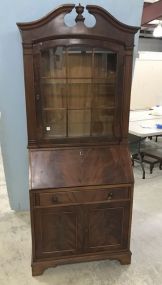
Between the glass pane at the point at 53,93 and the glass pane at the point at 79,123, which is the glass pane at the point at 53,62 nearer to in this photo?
the glass pane at the point at 53,93

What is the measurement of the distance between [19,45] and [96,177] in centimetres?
125

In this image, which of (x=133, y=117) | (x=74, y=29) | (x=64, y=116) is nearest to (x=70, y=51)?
(x=74, y=29)

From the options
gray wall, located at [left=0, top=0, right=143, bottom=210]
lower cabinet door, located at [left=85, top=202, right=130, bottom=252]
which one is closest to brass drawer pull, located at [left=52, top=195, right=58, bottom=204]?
lower cabinet door, located at [left=85, top=202, right=130, bottom=252]

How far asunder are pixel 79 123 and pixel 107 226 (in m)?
0.83

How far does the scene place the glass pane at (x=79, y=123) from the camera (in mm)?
2129

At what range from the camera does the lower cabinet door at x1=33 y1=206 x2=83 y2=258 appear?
201cm

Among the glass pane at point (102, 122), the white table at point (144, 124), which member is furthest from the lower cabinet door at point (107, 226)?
the white table at point (144, 124)

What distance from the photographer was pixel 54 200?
Answer: 198cm

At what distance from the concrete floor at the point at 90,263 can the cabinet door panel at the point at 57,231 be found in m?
0.19

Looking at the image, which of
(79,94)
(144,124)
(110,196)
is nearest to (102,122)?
(79,94)

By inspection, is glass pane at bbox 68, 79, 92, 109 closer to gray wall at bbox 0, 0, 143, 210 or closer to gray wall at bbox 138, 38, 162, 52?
gray wall at bbox 0, 0, 143, 210

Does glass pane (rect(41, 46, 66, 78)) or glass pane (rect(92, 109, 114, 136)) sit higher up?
glass pane (rect(41, 46, 66, 78))

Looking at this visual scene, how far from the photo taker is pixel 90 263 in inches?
89.8

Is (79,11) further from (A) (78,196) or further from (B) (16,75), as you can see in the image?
(A) (78,196)
